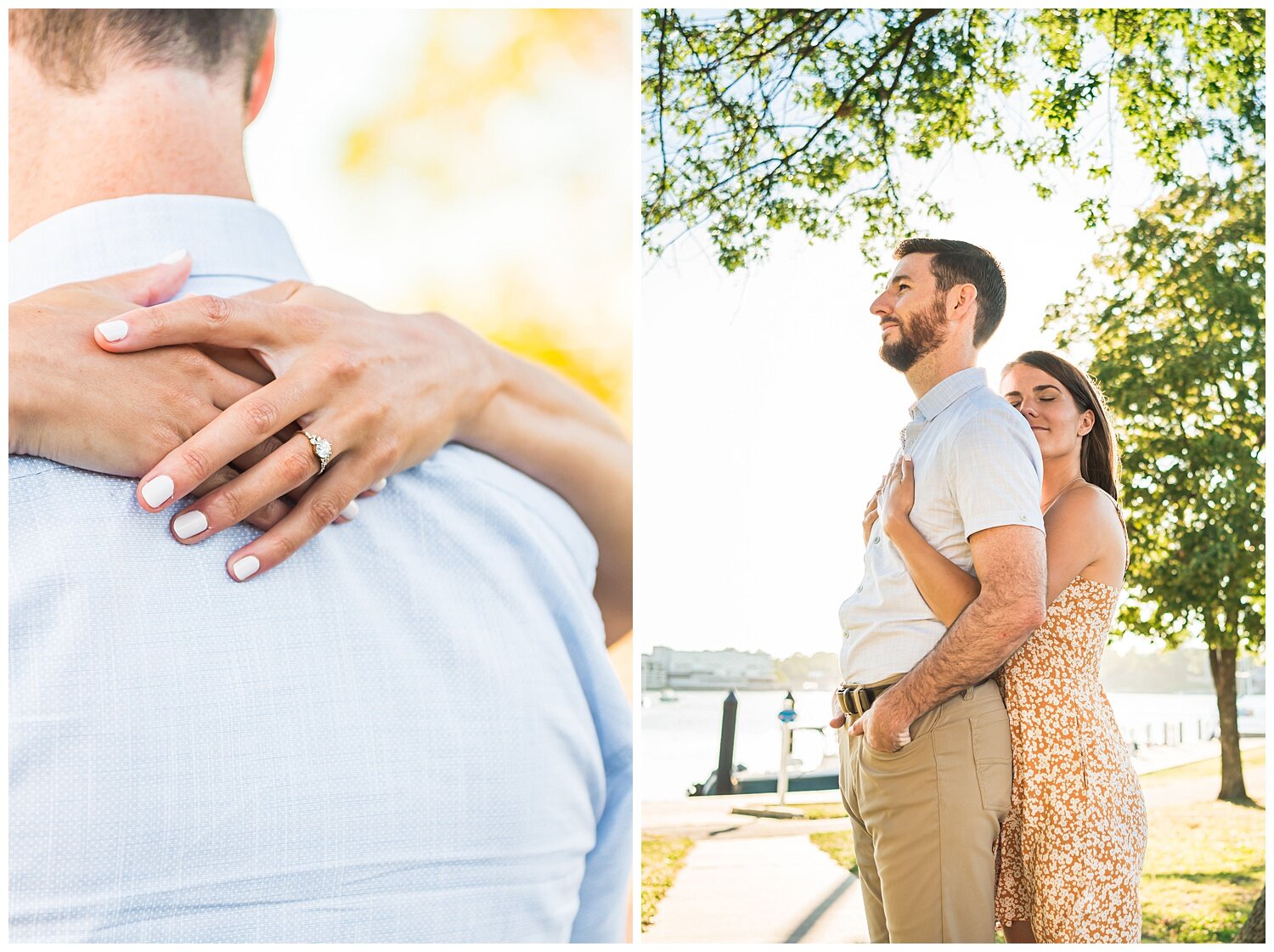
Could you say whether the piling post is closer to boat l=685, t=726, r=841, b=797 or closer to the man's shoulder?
boat l=685, t=726, r=841, b=797

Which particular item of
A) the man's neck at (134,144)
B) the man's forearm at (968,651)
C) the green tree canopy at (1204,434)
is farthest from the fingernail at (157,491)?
the green tree canopy at (1204,434)

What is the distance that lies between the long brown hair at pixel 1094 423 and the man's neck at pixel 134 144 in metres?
1.52

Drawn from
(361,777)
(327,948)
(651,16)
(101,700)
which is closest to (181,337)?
(101,700)

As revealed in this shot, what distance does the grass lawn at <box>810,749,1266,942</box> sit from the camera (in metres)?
2.37

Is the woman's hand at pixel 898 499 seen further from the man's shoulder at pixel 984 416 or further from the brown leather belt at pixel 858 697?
the brown leather belt at pixel 858 697

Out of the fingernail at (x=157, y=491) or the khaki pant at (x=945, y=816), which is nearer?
the fingernail at (x=157, y=491)

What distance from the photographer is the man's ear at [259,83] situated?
131cm

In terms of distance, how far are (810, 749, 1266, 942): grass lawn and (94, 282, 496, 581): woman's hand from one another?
1.56 m

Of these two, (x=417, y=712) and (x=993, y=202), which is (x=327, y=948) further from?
(x=993, y=202)

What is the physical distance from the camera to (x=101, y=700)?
0.91 meters

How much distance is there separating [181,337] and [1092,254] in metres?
1.95

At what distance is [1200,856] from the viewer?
2455mm

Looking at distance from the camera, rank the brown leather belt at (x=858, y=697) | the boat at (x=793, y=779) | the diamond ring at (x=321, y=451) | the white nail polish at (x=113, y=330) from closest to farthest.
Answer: the white nail polish at (x=113, y=330) → the diamond ring at (x=321, y=451) → the brown leather belt at (x=858, y=697) → the boat at (x=793, y=779)

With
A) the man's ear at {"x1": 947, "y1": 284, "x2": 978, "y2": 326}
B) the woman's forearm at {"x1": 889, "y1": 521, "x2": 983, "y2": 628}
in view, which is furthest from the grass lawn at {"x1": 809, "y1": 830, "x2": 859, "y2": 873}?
the man's ear at {"x1": 947, "y1": 284, "x2": 978, "y2": 326}
